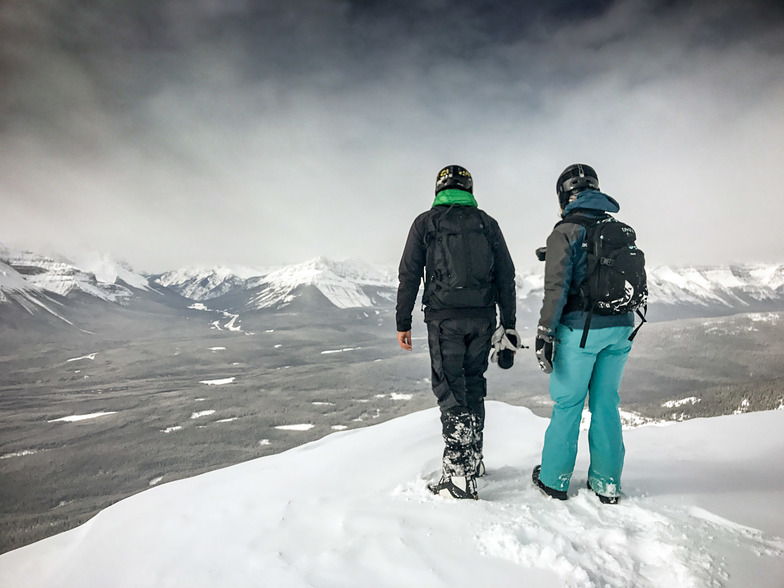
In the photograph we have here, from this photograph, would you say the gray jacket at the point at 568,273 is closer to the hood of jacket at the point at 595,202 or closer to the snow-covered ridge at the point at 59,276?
the hood of jacket at the point at 595,202

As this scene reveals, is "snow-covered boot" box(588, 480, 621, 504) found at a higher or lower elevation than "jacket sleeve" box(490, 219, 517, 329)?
lower

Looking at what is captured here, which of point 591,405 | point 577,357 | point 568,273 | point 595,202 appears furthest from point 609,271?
point 591,405

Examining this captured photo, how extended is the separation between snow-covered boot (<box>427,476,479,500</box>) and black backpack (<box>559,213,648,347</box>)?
1399mm

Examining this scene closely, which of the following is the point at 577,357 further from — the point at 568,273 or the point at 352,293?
the point at 352,293

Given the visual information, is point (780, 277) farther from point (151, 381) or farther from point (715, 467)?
point (151, 381)

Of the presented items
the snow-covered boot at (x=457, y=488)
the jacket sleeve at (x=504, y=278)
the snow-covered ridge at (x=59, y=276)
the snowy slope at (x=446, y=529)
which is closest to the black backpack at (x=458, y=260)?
the jacket sleeve at (x=504, y=278)

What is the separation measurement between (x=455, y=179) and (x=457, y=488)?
2612mm

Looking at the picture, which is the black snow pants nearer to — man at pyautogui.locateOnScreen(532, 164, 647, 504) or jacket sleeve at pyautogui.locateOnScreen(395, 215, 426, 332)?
jacket sleeve at pyautogui.locateOnScreen(395, 215, 426, 332)

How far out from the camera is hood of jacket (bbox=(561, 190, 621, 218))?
7.88 ft

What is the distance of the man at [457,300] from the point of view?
8.72 feet

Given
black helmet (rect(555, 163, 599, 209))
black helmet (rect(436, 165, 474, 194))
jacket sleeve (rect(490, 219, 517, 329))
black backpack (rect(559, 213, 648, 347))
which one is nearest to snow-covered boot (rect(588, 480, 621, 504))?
black backpack (rect(559, 213, 648, 347))

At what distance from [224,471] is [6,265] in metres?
71.2

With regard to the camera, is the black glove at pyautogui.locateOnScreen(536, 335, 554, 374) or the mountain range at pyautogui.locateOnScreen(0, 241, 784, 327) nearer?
the black glove at pyautogui.locateOnScreen(536, 335, 554, 374)

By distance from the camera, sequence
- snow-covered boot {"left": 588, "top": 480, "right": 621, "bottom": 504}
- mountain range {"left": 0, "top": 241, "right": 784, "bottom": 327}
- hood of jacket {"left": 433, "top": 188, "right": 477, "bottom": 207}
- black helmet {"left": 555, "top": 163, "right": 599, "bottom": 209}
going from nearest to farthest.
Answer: snow-covered boot {"left": 588, "top": 480, "right": 621, "bottom": 504} < black helmet {"left": 555, "top": 163, "right": 599, "bottom": 209} < hood of jacket {"left": 433, "top": 188, "right": 477, "bottom": 207} < mountain range {"left": 0, "top": 241, "right": 784, "bottom": 327}
